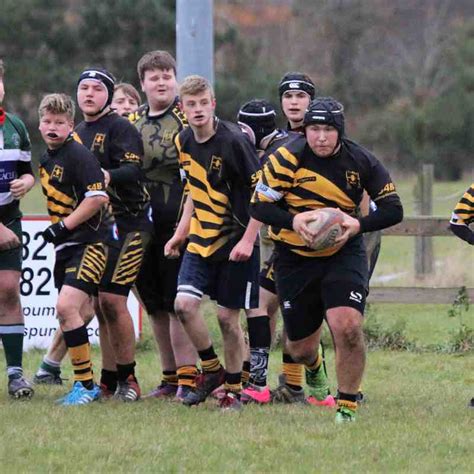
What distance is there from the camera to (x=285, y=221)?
8039mm

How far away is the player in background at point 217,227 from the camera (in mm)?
8711

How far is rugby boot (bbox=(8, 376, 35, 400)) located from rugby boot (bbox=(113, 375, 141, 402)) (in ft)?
1.99

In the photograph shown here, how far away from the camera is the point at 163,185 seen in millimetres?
A: 9430

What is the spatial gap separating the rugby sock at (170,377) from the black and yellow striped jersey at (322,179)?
2.00m

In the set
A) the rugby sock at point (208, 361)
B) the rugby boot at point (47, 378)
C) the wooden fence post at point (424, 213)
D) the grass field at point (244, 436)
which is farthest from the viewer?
the wooden fence post at point (424, 213)

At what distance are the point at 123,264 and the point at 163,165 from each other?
30.9 inches

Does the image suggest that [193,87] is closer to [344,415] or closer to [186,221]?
[186,221]

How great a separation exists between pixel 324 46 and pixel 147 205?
4326 cm

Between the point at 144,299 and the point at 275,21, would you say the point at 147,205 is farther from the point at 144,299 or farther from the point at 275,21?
the point at 275,21

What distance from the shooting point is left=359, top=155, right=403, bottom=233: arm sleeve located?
8008 mm

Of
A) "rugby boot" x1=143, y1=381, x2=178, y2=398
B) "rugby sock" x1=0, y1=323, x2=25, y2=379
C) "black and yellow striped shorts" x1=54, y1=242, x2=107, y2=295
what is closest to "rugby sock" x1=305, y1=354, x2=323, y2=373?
"rugby boot" x1=143, y1=381, x2=178, y2=398

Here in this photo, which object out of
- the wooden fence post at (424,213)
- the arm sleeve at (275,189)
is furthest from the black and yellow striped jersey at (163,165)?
the wooden fence post at (424,213)

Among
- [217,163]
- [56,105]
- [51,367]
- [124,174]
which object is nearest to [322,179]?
[217,163]

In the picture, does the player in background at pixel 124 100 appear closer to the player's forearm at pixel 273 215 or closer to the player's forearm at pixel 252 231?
the player's forearm at pixel 252 231
